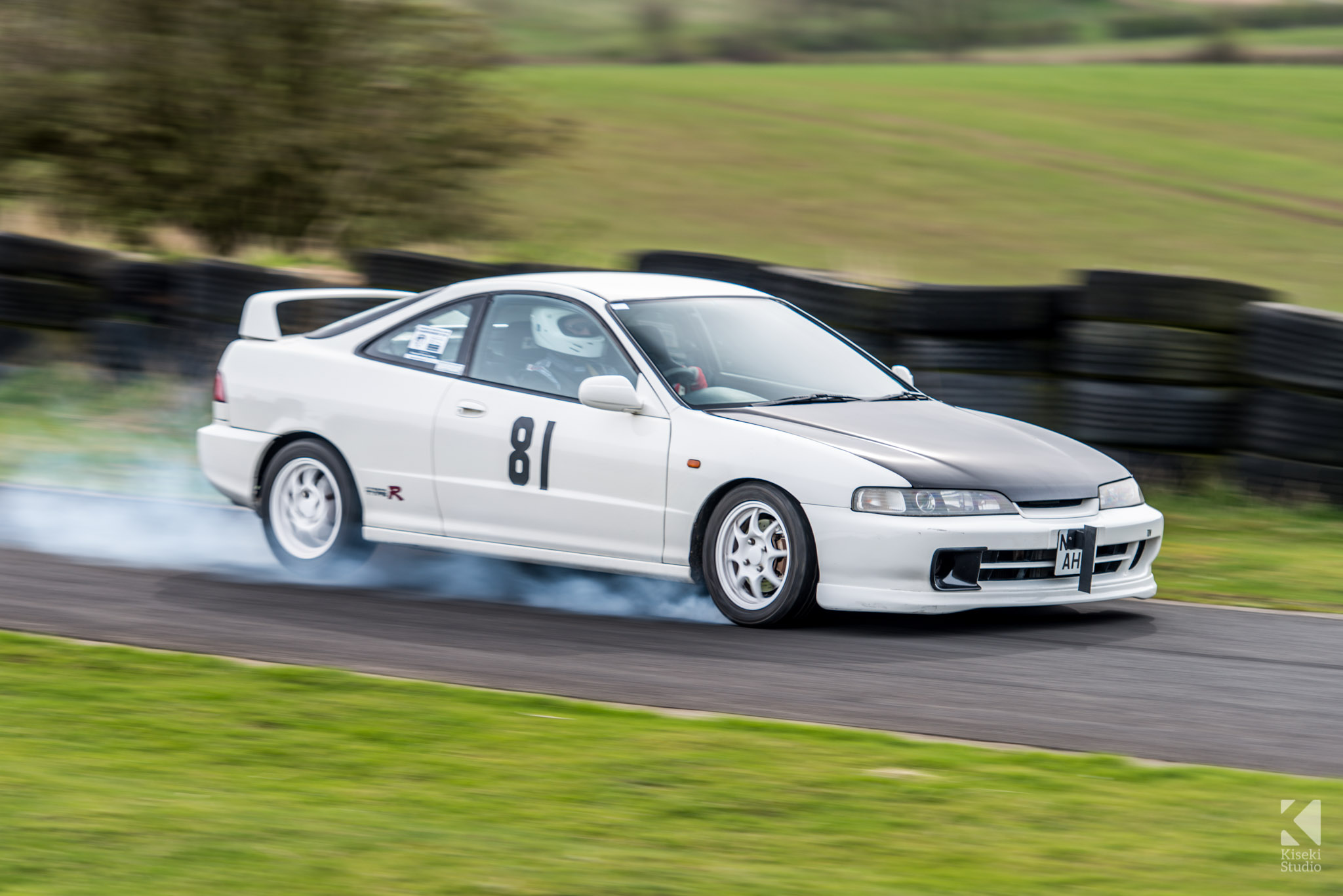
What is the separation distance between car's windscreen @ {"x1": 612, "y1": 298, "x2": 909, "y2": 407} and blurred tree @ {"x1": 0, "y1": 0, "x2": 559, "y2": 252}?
11063mm

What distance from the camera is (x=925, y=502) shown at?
6.53 meters

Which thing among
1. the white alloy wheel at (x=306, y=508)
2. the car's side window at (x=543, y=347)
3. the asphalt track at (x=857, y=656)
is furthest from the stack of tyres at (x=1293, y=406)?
the white alloy wheel at (x=306, y=508)

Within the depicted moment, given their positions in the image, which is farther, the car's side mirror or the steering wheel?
the steering wheel

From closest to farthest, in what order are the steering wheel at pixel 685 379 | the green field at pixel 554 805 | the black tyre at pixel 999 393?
1. the green field at pixel 554 805
2. the steering wheel at pixel 685 379
3. the black tyre at pixel 999 393

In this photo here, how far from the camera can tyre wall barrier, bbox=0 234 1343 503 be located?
31.6ft

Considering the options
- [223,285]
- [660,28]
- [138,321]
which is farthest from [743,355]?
[660,28]

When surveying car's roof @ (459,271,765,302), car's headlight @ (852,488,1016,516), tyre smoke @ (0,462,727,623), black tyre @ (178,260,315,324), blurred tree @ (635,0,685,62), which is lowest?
tyre smoke @ (0,462,727,623)

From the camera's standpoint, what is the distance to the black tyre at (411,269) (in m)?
12.2

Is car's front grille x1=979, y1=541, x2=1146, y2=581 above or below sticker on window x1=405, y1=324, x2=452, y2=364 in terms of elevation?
below

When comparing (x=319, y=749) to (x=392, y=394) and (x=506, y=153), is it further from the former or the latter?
(x=506, y=153)

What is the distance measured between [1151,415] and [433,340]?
4.38m

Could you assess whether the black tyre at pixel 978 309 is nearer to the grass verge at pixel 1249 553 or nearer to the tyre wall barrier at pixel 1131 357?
the tyre wall barrier at pixel 1131 357

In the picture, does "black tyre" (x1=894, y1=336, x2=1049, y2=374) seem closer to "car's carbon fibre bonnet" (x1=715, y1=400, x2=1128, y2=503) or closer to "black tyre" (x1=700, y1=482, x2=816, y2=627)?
"car's carbon fibre bonnet" (x1=715, y1=400, x2=1128, y2=503)

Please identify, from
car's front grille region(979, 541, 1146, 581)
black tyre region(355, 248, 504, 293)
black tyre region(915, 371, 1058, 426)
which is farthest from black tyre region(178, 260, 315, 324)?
car's front grille region(979, 541, 1146, 581)
